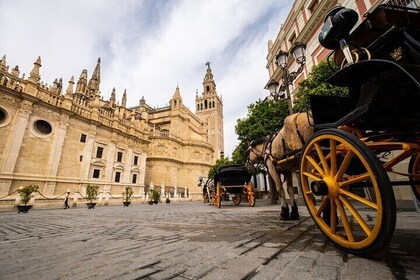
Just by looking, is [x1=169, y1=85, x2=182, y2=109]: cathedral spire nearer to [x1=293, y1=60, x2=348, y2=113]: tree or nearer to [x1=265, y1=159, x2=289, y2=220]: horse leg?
[x1=293, y1=60, x2=348, y2=113]: tree

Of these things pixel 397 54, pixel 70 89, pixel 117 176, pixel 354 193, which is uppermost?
pixel 70 89

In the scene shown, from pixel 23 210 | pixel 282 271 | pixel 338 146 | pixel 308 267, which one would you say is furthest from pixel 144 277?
pixel 23 210

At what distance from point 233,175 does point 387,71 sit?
330 inches

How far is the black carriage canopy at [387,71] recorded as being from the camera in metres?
1.61

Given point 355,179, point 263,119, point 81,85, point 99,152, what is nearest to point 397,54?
point 355,179

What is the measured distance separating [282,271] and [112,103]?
1648 inches

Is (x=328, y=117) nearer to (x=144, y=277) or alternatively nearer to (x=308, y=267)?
(x=308, y=267)

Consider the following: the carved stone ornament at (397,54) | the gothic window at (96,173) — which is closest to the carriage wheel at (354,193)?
the carved stone ornament at (397,54)

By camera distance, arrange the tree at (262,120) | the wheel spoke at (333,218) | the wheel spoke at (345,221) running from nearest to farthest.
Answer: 1. the wheel spoke at (345,221)
2. the wheel spoke at (333,218)
3. the tree at (262,120)

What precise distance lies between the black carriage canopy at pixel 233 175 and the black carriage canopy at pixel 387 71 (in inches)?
298

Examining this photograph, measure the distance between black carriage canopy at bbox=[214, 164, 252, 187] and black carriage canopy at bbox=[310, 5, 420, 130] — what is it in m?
7.58

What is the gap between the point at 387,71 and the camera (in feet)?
5.44

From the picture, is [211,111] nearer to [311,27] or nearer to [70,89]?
[70,89]

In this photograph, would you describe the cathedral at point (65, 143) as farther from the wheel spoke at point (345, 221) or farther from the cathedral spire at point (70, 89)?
the wheel spoke at point (345, 221)
